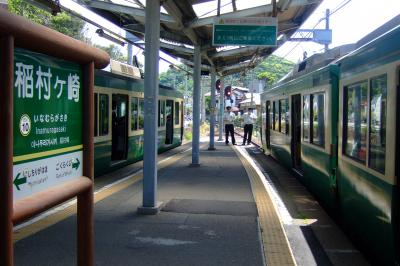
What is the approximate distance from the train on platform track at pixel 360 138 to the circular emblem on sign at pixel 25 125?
2.95 metres

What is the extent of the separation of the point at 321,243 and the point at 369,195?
153cm

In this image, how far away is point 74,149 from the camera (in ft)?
9.50

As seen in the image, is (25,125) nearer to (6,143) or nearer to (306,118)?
(6,143)

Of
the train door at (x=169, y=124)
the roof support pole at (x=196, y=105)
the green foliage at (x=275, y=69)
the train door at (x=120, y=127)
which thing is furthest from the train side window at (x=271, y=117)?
the green foliage at (x=275, y=69)

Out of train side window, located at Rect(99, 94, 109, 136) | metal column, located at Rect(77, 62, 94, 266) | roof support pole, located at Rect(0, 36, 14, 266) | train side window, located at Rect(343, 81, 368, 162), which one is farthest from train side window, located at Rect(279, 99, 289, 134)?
roof support pole, located at Rect(0, 36, 14, 266)

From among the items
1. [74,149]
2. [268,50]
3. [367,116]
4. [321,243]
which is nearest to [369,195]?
[367,116]

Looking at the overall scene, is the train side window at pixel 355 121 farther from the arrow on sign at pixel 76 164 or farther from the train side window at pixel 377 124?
the arrow on sign at pixel 76 164

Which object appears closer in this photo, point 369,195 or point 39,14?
point 369,195

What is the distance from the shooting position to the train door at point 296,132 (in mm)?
10898

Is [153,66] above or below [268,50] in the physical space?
below

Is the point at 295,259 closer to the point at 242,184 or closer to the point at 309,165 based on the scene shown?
the point at 309,165

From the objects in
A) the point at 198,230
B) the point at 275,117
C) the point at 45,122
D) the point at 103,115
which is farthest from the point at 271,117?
the point at 45,122

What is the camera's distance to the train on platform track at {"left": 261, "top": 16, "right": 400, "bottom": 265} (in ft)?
13.7

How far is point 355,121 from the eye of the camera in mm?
Result: 5625
